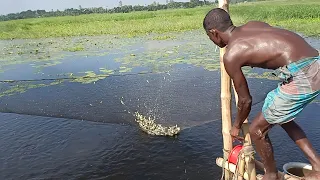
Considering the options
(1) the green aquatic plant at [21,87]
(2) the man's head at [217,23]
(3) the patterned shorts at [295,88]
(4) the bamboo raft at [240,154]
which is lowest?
(1) the green aquatic plant at [21,87]

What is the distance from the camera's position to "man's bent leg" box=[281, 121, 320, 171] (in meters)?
2.91

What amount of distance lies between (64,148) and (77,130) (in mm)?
873

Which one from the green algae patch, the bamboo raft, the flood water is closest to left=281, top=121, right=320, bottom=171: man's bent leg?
the bamboo raft

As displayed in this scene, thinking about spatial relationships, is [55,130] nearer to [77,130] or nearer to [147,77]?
[77,130]

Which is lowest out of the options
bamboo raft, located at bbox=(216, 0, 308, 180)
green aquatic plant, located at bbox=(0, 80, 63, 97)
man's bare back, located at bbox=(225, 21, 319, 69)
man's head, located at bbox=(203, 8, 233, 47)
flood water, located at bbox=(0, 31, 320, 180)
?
flood water, located at bbox=(0, 31, 320, 180)

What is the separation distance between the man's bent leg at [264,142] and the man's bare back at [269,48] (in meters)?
0.55

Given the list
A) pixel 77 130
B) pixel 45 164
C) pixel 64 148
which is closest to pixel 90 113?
pixel 77 130

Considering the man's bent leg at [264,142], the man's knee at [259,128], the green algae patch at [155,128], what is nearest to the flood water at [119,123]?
the green algae patch at [155,128]

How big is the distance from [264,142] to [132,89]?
23.2ft

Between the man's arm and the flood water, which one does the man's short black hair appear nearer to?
the man's arm

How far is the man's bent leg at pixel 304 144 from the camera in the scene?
A: 2906 millimetres

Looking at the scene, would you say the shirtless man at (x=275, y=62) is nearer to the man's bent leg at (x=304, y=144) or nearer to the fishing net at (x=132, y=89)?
the man's bent leg at (x=304, y=144)

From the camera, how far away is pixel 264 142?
294cm

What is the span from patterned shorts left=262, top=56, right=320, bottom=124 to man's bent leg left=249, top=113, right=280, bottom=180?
0.15m
